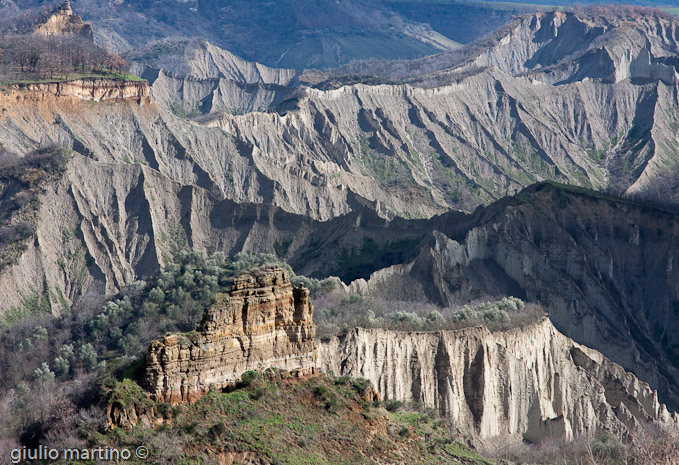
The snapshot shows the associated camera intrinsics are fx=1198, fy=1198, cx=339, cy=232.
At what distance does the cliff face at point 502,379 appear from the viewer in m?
65.1

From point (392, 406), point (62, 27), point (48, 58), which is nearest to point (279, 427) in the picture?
point (392, 406)

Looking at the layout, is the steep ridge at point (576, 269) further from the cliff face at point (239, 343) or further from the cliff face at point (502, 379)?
the cliff face at point (239, 343)

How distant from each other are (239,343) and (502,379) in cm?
3025

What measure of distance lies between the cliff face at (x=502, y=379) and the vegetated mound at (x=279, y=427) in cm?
1417

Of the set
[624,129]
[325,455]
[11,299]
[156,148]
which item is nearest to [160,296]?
[11,299]

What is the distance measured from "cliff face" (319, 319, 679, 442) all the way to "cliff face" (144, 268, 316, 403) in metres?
16.4

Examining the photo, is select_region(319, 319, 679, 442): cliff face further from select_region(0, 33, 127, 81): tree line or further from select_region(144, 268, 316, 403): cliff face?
select_region(0, 33, 127, 81): tree line

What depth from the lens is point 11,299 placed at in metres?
96.3

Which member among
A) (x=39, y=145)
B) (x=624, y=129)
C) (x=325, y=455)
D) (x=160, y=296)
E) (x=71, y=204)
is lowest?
(x=325, y=455)

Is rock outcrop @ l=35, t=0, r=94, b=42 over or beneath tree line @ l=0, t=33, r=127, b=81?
over

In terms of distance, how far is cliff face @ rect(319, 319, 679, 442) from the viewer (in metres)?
65.1

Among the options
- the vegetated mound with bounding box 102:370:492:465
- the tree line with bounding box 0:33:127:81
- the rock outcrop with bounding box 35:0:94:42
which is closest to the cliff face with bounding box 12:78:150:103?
the tree line with bounding box 0:33:127:81

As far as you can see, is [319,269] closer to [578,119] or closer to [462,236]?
[462,236]

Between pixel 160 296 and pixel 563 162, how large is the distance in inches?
4516
